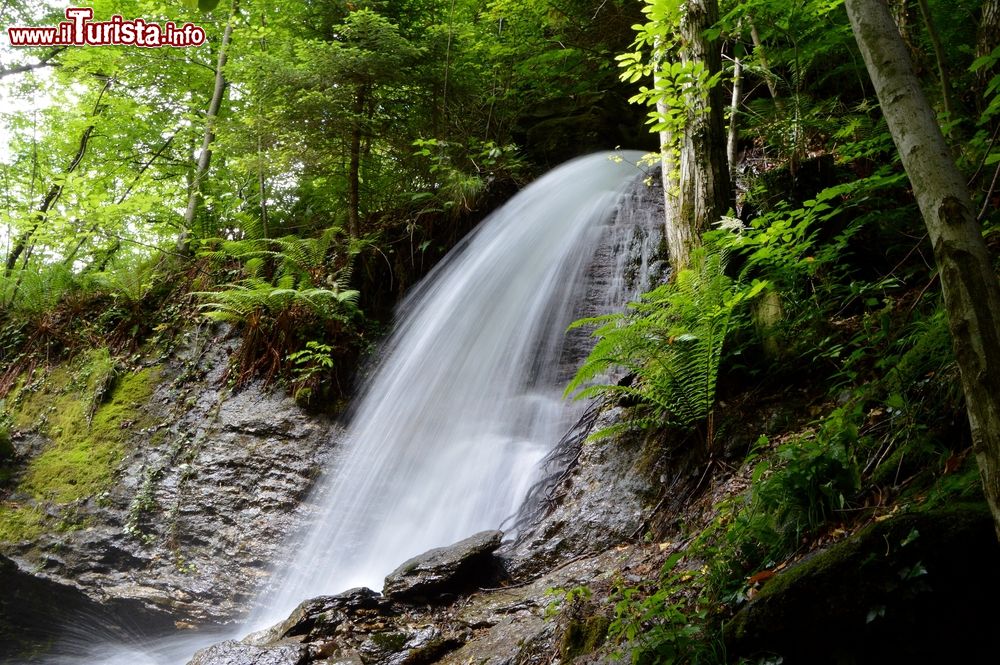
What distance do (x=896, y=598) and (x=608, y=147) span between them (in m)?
8.92

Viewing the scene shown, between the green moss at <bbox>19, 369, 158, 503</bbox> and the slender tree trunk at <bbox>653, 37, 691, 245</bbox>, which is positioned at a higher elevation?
the slender tree trunk at <bbox>653, 37, 691, 245</bbox>

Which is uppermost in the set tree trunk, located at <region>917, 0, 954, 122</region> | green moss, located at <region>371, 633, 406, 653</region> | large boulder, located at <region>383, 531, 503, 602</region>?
tree trunk, located at <region>917, 0, 954, 122</region>

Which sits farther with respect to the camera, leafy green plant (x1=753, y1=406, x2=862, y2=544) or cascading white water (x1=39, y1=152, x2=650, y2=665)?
cascading white water (x1=39, y1=152, x2=650, y2=665)

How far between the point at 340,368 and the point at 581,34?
6297 mm

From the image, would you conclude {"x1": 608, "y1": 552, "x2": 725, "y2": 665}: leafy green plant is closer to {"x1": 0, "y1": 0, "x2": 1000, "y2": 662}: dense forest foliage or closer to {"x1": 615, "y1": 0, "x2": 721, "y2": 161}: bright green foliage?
{"x1": 0, "y1": 0, "x2": 1000, "y2": 662}: dense forest foliage

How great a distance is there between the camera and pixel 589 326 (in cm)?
627

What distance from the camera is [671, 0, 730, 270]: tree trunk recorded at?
4.84m

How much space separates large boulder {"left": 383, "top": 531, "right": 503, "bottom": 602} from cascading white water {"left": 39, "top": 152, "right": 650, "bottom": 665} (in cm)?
53

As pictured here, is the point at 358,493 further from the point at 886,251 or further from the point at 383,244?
the point at 886,251

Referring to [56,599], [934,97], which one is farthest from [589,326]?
[56,599]

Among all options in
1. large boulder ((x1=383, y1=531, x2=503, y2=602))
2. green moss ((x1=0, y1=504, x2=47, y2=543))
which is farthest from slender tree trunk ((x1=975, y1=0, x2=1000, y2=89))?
green moss ((x1=0, y1=504, x2=47, y2=543))

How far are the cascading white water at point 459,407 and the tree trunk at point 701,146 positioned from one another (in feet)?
4.92

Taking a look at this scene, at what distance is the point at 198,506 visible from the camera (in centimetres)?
610

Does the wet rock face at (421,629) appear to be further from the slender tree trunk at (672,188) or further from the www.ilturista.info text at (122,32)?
the www.ilturista.info text at (122,32)
